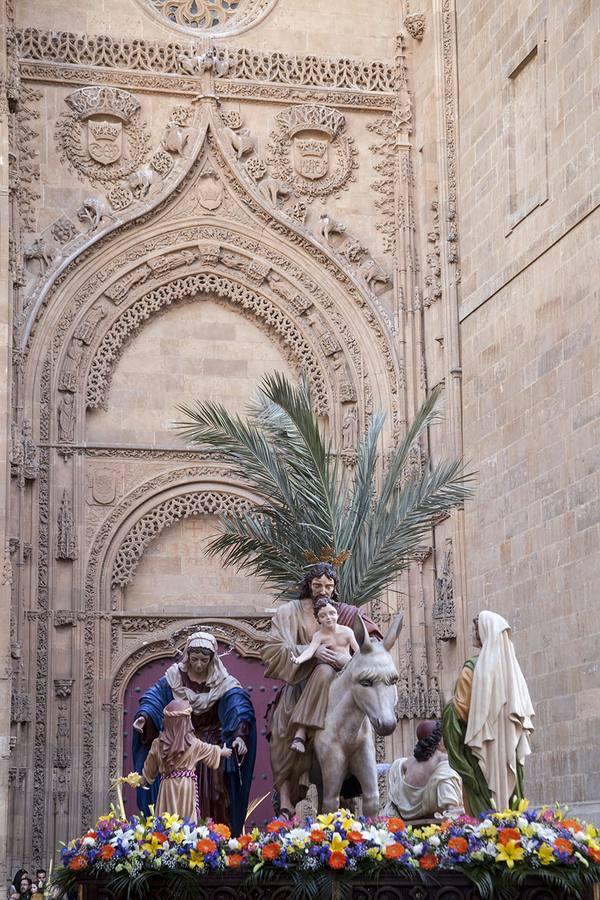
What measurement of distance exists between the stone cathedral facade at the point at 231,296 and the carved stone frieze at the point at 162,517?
0.04 metres

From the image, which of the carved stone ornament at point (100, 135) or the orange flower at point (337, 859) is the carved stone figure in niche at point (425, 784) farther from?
the carved stone ornament at point (100, 135)

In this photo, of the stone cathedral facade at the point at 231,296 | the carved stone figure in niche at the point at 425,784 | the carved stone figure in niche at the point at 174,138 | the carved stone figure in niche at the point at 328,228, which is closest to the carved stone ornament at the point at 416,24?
the stone cathedral facade at the point at 231,296

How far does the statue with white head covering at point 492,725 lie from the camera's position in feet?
33.1

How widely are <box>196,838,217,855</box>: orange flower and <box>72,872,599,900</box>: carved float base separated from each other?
0.13 metres

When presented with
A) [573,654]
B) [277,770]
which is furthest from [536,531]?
[277,770]

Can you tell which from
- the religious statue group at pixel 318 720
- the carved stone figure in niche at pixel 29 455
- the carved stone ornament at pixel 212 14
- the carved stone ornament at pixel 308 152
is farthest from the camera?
the carved stone ornament at pixel 212 14

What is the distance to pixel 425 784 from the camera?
40.1 ft

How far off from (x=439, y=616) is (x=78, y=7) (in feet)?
28.7

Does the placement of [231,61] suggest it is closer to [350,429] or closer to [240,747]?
[350,429]

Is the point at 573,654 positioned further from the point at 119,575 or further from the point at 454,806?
the point at 119,575

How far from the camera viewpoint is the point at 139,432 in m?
20.2

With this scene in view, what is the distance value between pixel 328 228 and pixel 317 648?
35.6ft

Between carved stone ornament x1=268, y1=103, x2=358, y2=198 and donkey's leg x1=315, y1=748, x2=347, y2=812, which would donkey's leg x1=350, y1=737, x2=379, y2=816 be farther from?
carved stone ornament x1=268, y1=103, x2=358, y2=198

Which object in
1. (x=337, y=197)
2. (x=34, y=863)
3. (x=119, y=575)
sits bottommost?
(x=34, y=863)
